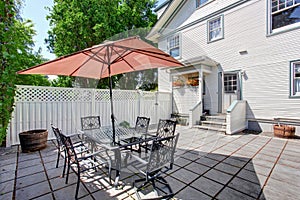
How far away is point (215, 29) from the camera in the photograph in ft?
23.0

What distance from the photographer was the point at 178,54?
8.30 m

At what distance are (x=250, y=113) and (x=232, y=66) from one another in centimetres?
218

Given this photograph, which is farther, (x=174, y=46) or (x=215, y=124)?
Result: (x=174, y=46)

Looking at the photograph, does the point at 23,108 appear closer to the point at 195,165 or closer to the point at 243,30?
the point at 195,165

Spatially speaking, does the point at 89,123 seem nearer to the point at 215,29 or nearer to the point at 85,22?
the point at 215,29

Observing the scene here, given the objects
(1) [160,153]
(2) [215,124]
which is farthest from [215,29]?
(1) [160,153]

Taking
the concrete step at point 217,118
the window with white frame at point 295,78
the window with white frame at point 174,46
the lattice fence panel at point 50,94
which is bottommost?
the concrete step at point 217,118

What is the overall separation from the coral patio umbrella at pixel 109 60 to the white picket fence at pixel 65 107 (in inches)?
63.6

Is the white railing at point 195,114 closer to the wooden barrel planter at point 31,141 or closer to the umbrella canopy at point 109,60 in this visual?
the umbrella canopy at point 109,60

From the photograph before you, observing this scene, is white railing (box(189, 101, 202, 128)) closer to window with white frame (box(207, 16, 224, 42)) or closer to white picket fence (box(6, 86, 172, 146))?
white picket fence (box(6, 86, 172, 146))

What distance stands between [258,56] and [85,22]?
10048mm

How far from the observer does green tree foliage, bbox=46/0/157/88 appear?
30.7 ft

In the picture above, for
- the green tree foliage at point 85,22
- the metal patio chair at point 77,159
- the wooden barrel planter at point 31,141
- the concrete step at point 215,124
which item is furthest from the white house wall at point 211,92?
the wooden barrel planter at point 31,141

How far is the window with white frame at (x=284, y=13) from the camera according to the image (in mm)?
5076
